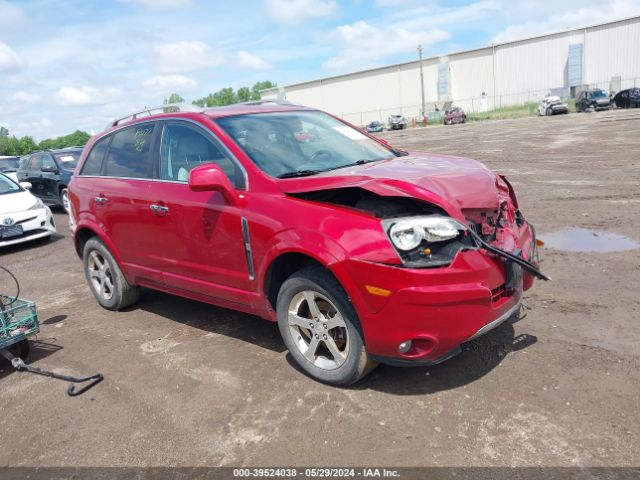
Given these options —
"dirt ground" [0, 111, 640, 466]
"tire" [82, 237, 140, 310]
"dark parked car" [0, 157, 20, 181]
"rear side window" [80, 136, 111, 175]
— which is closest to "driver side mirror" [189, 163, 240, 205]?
"dirt ground" [0, 111, 640, 466]

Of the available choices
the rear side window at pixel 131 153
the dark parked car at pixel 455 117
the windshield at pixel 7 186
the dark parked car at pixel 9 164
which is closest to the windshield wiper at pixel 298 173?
the rear side window at pixel 131 153

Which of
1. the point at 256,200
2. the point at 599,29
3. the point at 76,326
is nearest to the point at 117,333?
the point at 76,326

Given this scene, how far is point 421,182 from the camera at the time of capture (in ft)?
11.3

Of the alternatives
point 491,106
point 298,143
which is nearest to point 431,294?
point 298,143

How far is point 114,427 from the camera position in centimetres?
348

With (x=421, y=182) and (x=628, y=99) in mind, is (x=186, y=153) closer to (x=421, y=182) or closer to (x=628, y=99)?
(x=421, y=182)

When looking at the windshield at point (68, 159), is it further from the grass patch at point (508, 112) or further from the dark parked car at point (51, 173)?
the grass patch at point (508, 112)

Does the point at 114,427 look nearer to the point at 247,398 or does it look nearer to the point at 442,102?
the point at 247,398

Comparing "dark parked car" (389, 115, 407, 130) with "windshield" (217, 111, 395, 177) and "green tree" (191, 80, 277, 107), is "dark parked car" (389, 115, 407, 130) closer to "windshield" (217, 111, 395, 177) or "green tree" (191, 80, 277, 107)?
"windshield" (217, 111, 395, 177)

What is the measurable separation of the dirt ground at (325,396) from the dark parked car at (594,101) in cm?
4024

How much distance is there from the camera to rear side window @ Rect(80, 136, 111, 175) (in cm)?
558

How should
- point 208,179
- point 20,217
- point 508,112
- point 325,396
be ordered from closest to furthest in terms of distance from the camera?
point 325,396 < point 208,179 < point 20,217 < point 508,112

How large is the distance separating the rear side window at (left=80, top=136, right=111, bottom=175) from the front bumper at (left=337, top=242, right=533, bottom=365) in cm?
344

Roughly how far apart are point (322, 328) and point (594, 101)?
1716 inches
